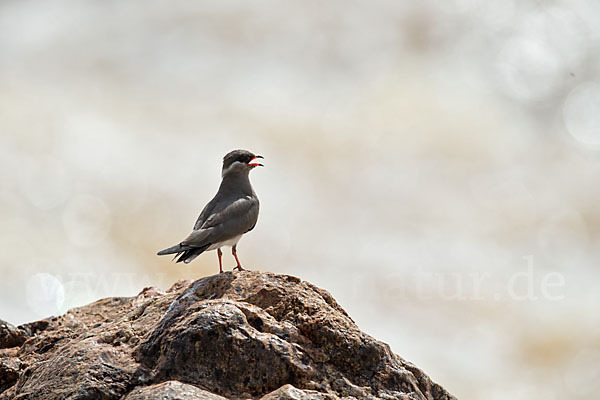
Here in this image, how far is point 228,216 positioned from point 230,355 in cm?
274

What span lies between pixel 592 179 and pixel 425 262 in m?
8.02

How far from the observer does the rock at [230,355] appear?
5578 millimetres

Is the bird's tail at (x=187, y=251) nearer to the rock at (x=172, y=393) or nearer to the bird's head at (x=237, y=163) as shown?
the bird's head at (x=237, y=163)

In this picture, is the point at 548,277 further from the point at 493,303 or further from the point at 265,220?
the point at 265,220

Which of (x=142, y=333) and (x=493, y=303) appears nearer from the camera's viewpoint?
(x=142, y=333)

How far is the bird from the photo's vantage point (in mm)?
7691

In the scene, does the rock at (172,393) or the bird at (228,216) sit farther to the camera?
the bird at (228,216)

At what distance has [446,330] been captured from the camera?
22.0 metres

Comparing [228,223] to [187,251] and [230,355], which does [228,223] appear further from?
[230,355]

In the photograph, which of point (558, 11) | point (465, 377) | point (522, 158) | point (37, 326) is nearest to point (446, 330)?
point (465, 377)

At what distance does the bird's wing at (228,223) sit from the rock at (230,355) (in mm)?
980

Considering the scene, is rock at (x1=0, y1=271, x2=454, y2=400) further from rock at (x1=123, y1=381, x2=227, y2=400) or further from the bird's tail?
the bird's tail

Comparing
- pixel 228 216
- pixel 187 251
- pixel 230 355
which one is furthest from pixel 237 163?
pixel 230 355

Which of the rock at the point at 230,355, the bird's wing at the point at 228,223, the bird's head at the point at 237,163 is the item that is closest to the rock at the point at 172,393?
the rock at the point at 230,355
